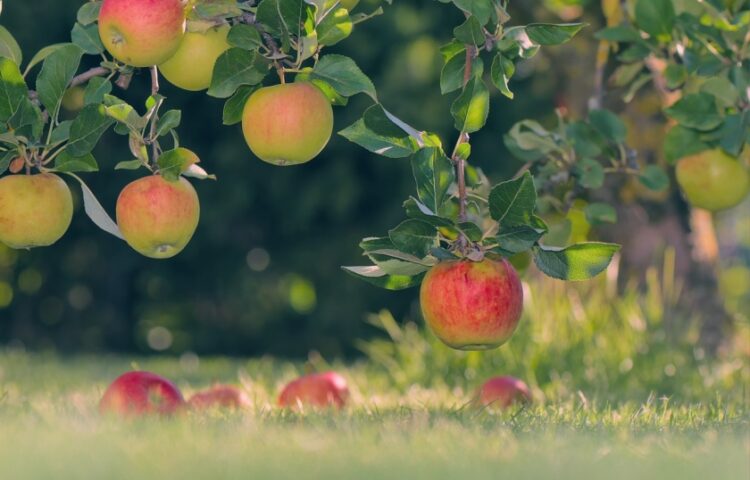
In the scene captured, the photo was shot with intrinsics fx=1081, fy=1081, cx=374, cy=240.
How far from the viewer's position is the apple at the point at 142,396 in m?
2.91

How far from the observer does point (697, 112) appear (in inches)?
116

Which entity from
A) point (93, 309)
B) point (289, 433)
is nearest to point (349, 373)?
point (289, 433)

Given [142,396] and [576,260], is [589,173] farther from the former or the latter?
[142,396]

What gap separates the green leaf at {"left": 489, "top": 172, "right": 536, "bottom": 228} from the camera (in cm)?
219

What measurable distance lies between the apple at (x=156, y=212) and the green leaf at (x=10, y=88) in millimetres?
298

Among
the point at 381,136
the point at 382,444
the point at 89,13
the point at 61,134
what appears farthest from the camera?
the point at 89,13

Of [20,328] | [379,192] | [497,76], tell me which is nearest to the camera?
[497,76]

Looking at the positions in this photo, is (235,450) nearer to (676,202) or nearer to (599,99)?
(599,99)

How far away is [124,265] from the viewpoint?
25.4 ft

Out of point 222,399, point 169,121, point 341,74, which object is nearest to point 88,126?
point 169,121

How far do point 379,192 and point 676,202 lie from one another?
215cm

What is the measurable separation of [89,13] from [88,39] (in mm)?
95

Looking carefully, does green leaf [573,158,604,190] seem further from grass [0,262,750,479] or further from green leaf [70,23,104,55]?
green leaf [70,23,104,55]

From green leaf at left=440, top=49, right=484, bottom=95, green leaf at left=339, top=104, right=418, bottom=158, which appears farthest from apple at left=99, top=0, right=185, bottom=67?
green leaf at left=440, top=49, right=484, bottom=95
